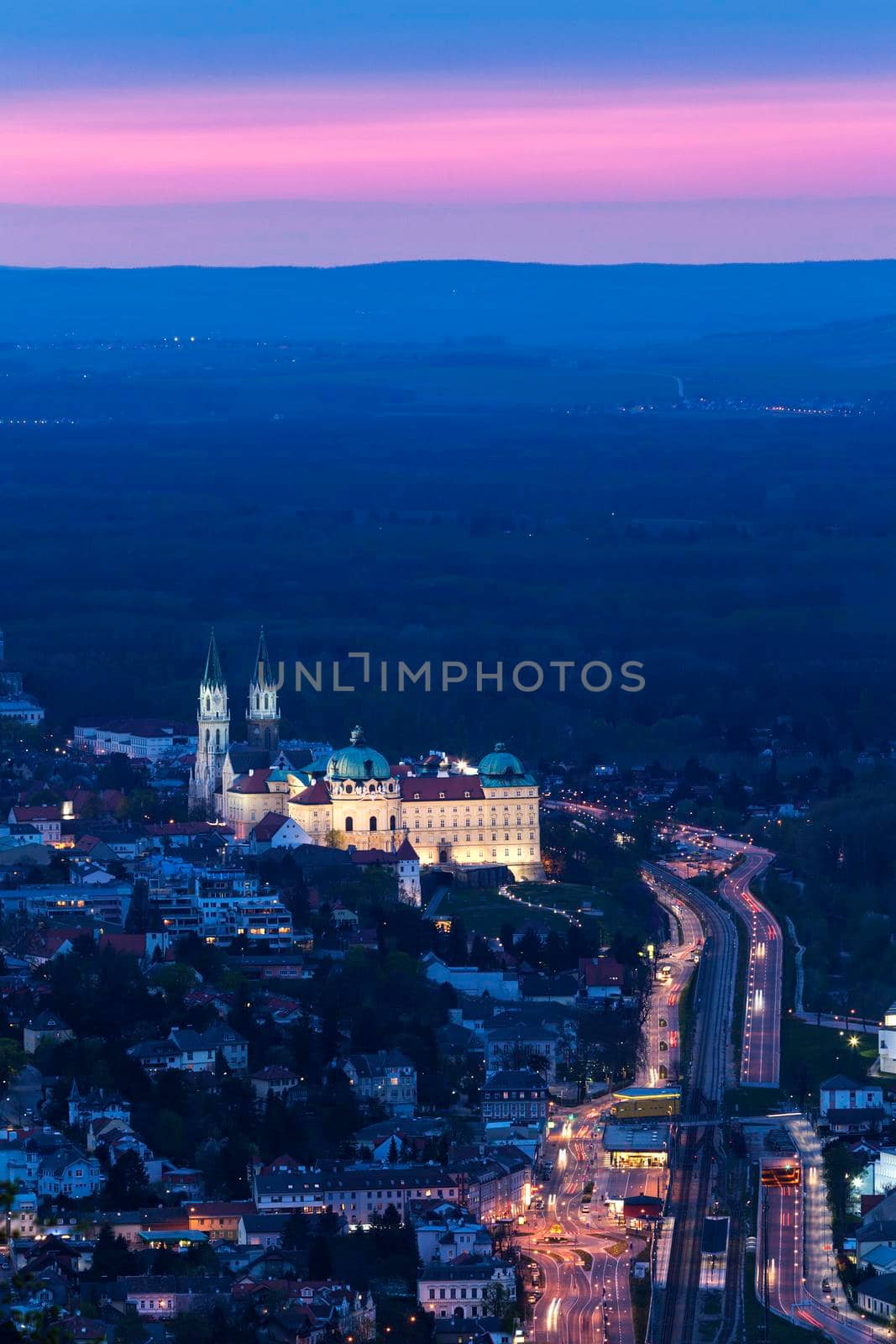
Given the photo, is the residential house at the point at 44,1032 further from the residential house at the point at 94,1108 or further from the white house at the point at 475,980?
the white house at the point at 475,980

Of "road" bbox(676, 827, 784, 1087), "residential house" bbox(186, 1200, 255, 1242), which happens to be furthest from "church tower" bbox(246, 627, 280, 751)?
"residential house" bbox(186, 1200, 255, 1242)

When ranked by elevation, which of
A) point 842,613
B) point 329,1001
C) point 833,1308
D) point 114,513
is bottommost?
point 833,1308

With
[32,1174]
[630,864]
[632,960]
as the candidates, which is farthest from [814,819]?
[32,1174]

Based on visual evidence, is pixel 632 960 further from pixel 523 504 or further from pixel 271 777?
pixel 523 504

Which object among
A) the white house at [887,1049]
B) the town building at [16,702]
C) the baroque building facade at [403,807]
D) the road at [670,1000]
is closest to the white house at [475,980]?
the road at [670,1000]

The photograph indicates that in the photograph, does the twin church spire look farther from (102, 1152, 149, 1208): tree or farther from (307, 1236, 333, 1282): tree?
(307, 1236, 333, 1282): tree

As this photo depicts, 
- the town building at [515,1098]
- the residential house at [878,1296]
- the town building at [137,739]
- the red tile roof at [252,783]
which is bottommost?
the residential house at [878,1296]
